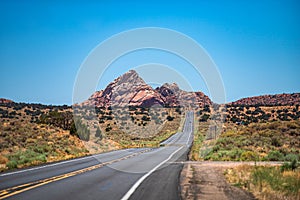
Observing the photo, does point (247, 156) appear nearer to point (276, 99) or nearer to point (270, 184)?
point (270, 184)

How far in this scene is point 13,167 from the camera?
1612 centimetres

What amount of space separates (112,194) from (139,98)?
123481 mm

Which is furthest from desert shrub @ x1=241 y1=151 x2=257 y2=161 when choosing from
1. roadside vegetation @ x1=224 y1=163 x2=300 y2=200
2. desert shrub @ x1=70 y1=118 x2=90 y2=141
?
desert shrub @ x1=70 y1=118 x2=90 y2=141

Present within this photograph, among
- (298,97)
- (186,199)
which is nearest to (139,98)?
(298,97)

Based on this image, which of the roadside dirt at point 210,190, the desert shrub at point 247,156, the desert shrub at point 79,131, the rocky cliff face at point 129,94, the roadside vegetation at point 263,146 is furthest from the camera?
the rocky cliff face at point 129,94

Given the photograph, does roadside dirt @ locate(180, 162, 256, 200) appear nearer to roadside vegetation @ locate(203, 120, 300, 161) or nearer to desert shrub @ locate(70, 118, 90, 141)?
roadside vegetation @ locate(203, 120, 300, 161)

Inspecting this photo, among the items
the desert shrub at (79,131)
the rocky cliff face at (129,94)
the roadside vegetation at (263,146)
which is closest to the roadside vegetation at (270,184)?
the roadside vegetation at (263,146)

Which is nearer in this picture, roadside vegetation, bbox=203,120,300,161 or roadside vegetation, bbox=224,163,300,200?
roadside vegetation, bbox=224,163,300,200

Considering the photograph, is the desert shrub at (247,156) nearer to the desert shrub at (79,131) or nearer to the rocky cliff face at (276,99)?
the desert shrub at (79,131)

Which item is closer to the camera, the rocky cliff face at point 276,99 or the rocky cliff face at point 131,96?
the rocky cliff face at point 276,99

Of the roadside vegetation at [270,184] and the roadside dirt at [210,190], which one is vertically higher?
the roadside vegetation at [270,184]

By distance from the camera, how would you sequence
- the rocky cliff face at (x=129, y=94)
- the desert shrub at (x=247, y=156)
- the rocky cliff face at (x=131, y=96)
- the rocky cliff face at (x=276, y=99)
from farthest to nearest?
the rocky cliff face at (x=129, y=94) → the rocky cliff face at (x=131, y=96) → the rocky cliff face at (x=276, y=99) → the desert shrub at (x=247, y=156)

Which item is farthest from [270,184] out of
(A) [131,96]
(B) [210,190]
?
(A) [131,96]

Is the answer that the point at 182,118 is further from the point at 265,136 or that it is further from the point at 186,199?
the point at 186,199
